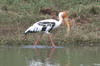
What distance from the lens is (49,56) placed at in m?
10.6

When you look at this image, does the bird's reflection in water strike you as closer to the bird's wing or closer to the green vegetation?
the green vegetation

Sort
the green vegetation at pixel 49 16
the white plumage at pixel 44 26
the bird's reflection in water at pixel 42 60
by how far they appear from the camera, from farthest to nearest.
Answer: the white plumage at pixel 44 26 < the green vegetation at pixel 49 16 < the bird's reflection in water at pixel 42 60

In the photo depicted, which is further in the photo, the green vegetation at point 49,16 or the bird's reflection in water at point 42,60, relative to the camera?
the green vegetation at point 49,16

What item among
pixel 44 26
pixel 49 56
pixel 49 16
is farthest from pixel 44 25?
pixel 49 56

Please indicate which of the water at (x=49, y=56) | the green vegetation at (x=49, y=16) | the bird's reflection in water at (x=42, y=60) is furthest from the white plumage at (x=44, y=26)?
the bird's reflection in water at (x=42, y=60)

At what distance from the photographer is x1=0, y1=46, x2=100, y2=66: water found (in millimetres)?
9352

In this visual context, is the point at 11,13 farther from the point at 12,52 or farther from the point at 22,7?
the point at 12,52

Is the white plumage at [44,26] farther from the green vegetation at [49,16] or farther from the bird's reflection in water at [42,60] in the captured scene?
the bird's reflection in water at [42,60]

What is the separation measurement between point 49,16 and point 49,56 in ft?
19.4

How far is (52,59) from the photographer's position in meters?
10.0

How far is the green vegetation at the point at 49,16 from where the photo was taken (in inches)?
531

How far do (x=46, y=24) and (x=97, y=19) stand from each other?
3.28 metres

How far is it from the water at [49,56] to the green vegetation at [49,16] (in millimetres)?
746

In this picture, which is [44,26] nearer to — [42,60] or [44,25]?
[44,25]
